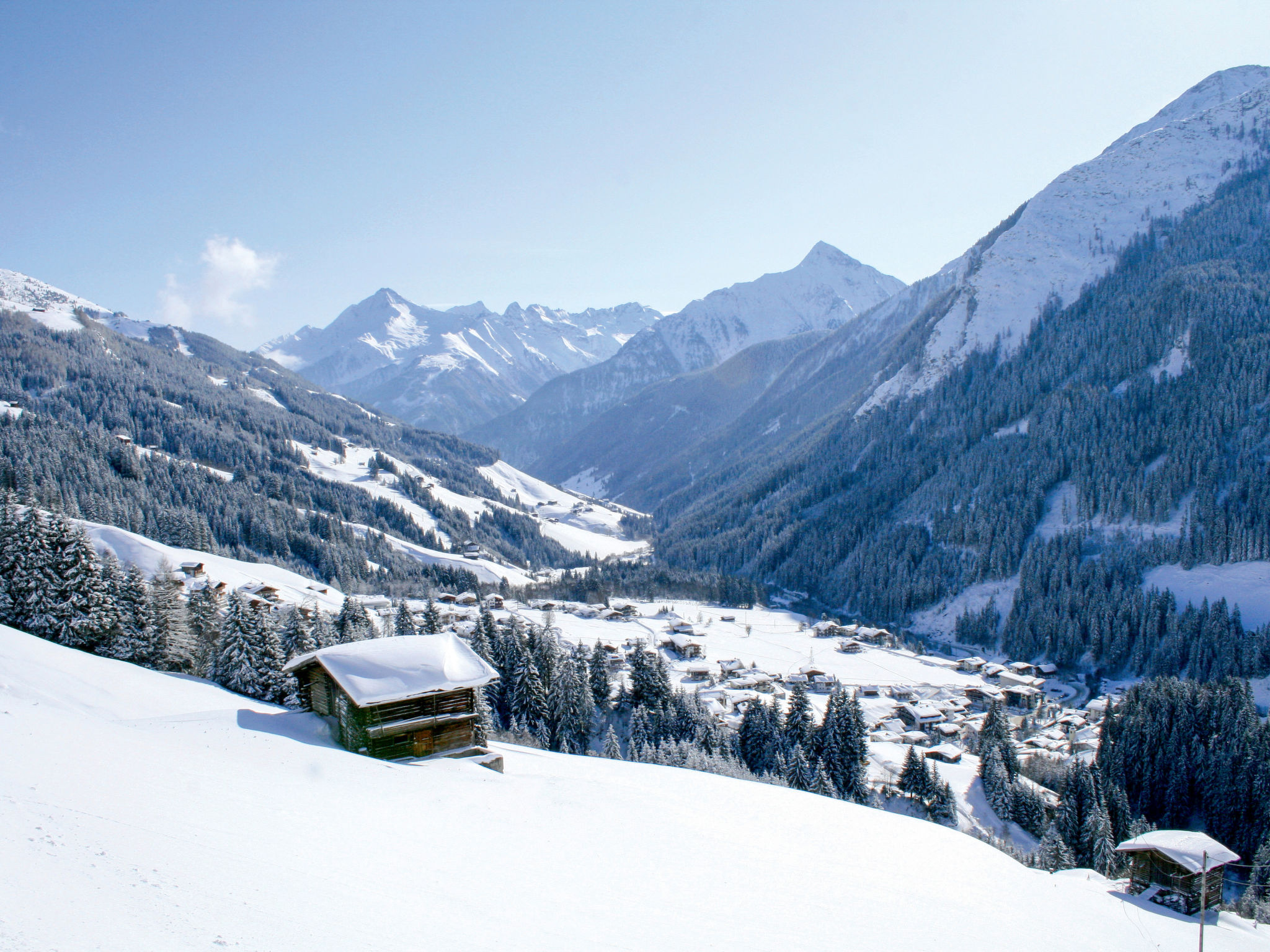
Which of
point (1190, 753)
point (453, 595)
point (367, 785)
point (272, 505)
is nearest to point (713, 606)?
point (453, 595)

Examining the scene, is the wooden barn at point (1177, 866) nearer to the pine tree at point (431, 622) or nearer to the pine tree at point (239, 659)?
the pine tree at point (239, 659)

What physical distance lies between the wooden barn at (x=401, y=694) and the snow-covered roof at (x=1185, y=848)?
29.2m

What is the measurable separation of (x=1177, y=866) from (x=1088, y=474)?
12295 cm

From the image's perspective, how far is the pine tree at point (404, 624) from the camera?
61500 millimetres

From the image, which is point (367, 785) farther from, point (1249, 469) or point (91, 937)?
point (1249, 469)

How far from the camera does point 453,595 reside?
11369 centimetres

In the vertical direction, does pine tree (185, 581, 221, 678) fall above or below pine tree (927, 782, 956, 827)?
above

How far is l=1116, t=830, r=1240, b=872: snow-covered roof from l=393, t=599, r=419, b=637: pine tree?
51200mm

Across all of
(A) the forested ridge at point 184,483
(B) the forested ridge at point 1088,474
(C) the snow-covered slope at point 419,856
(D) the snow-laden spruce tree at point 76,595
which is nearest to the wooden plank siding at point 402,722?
(C) the snow-covered slope at point 419,856

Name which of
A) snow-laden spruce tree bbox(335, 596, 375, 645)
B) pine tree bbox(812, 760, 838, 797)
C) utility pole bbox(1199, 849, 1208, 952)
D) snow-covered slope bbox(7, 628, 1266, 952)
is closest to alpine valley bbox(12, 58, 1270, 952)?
snow-covered slope bbox(7, 628, 1266, 952)

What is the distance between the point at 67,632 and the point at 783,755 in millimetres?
44972

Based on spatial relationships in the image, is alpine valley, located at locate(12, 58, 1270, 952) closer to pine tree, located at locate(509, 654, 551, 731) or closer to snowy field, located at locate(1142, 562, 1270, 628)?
pine tree, located at locate(509, 654, 551, 731)

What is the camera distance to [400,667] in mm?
23922

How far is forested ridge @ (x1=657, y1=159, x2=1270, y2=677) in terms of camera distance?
109 metres
